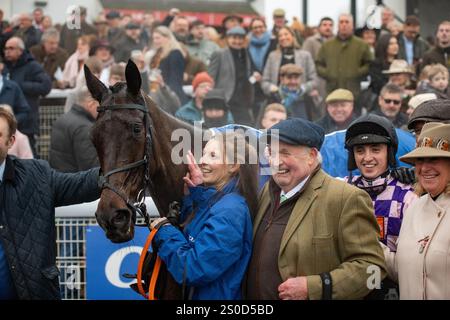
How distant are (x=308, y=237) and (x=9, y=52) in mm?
7678

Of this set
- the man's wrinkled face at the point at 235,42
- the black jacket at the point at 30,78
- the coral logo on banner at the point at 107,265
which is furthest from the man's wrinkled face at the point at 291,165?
the man's wrinkled face at the point at 235,42

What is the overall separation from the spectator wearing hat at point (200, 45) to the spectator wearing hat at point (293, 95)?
1.90 meters

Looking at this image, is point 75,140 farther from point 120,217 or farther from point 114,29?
point 114,29

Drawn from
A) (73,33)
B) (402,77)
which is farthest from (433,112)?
(73,33)

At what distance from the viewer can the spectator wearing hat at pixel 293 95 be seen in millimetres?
10641

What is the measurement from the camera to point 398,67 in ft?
35.0

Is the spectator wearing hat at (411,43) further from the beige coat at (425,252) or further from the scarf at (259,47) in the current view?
the beige coat at (425,252)

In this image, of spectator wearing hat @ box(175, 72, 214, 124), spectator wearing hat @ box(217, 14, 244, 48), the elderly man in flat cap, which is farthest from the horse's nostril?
spectator wearing hat @ box(217, 14, 244, 48)

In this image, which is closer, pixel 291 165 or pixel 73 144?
pixel 291 165

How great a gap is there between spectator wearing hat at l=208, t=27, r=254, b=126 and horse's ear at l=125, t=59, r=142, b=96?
6318mm

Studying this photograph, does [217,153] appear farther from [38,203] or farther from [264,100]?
[264,100]

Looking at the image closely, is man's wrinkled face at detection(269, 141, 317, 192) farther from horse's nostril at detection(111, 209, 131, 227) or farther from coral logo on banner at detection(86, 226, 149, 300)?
coral logo on banner at detection(86, 226, 149, 300)

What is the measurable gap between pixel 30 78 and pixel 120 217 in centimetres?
699
